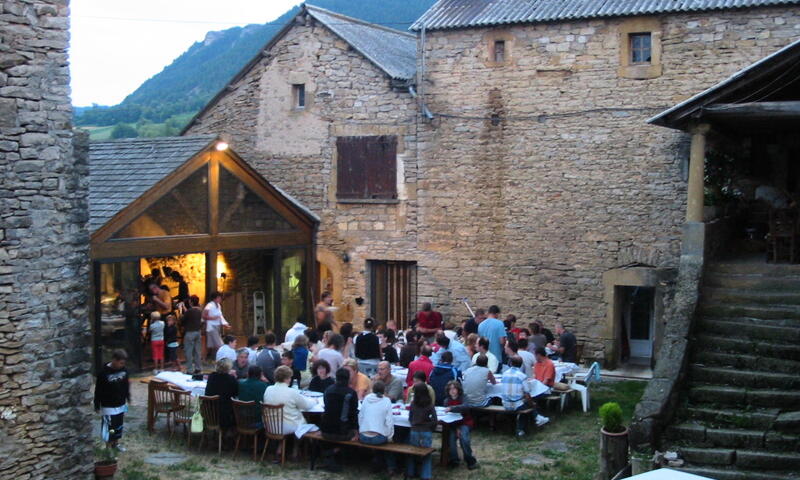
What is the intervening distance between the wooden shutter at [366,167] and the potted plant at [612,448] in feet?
29.5

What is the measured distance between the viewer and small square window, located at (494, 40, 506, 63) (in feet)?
56.1

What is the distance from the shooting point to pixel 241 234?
55.9 feet

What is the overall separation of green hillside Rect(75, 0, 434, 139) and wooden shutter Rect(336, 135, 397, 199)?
25773 millimetres

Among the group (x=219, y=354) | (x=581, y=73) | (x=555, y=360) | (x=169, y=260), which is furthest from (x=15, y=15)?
(x=581, y=73)

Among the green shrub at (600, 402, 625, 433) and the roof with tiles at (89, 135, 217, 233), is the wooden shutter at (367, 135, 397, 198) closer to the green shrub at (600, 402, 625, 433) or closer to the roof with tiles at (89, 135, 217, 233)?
the roof with tiles at (89, 135, 217, 233)

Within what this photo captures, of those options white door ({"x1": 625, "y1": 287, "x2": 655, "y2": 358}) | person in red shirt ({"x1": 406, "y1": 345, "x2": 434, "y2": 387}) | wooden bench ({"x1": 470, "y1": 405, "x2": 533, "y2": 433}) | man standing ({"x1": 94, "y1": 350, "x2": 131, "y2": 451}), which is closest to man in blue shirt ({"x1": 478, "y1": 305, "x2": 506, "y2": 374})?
wooden bench ({"x1": 470, "y1": 405, "x2": 533, "y2": 433})

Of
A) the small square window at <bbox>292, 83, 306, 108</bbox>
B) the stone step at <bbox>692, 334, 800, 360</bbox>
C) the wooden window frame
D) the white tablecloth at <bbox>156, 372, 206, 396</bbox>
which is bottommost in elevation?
the white tablecloth at <bbox>156, 372, 206, 396</bbox>

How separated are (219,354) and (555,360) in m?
5.22

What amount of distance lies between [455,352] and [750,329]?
12.8 feet

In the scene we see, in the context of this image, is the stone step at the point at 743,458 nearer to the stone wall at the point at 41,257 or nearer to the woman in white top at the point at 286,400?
the woman in white top at the point at 286,400

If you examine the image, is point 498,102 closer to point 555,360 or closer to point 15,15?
point 555,360

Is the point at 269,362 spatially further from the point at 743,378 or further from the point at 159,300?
the point at 743,378

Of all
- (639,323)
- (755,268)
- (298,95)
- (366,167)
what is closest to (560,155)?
(639,323)

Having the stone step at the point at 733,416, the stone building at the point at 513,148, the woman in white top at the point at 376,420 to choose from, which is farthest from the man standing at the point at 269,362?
the stone building at the point at 513,148
